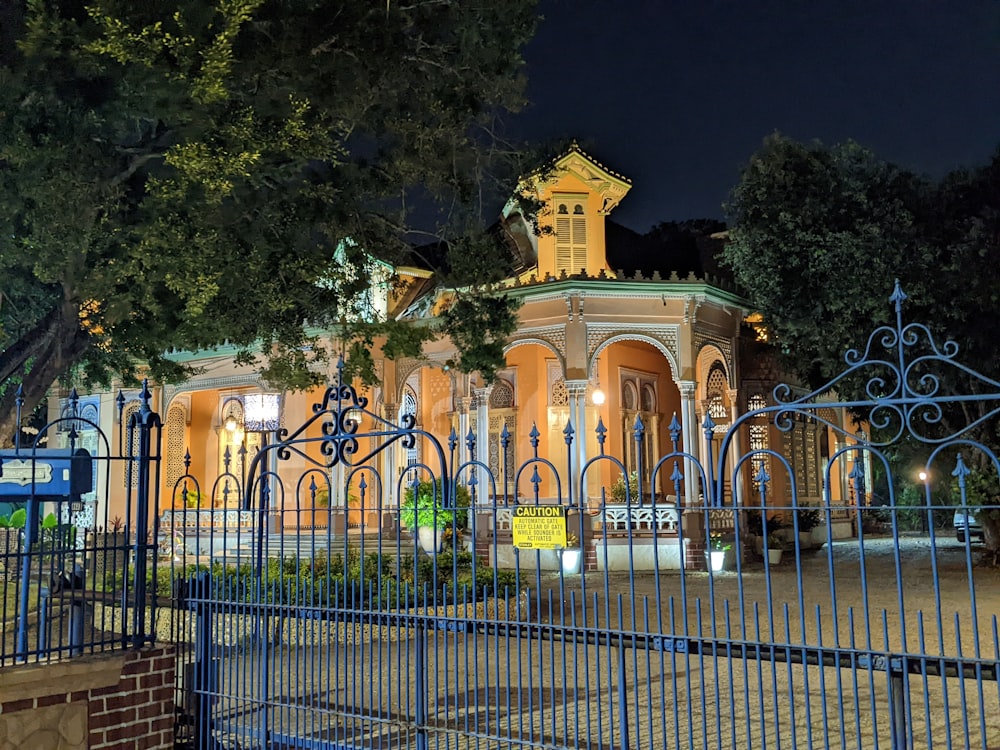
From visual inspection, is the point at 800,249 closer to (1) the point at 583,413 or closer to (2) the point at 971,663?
(1) the point at 583,413

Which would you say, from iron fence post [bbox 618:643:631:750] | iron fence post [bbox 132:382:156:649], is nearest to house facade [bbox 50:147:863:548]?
iron fence post [bbox 132:382:156:649]

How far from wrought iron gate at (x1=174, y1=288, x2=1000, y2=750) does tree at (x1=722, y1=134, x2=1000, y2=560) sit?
790mm

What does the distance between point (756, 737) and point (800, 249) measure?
42.2 feet

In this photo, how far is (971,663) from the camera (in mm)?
4078

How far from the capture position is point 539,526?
542cm

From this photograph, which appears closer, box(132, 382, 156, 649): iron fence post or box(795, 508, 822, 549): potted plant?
box(132, 382, 156, 649): iron fence post

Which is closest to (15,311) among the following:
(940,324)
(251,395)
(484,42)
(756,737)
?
(484,42)

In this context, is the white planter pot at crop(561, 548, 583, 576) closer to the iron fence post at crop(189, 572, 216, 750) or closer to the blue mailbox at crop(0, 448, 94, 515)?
the iron fence post at crop(189, 572, 216, 750)

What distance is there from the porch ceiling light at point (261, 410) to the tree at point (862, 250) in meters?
12.4

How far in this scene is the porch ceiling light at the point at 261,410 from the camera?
971 inches

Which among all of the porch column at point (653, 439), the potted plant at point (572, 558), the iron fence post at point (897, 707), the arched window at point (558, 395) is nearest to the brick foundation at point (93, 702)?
the iron fence post at point (897, 707)

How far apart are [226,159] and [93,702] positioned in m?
5.90

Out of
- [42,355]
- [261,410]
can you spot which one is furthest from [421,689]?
[261,410]

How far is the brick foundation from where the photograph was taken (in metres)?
5.84
